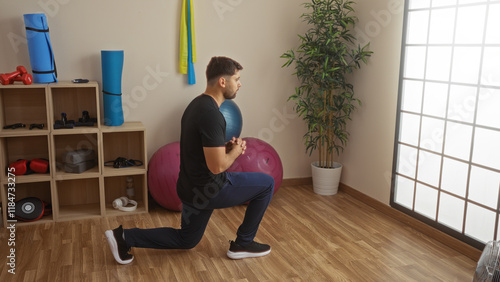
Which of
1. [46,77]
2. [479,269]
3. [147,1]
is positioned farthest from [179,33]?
[479,269]

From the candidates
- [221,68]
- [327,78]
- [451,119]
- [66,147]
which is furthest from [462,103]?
[66,147]

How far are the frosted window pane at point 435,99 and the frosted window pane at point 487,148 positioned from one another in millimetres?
340

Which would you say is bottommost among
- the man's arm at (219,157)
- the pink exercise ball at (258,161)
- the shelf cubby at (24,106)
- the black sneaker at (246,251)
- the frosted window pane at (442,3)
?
the black sneaker at (246,251)

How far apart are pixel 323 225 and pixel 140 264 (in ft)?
4.71

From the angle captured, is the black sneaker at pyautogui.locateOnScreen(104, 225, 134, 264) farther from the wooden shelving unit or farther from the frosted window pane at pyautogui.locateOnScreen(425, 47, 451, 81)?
the frosted window pane at pyautogui.locateOnScreen(425, 47, 451, 81)

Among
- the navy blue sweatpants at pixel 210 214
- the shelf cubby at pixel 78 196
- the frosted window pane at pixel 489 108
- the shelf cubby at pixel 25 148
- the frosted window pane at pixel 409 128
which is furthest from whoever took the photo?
the shelf cubby at pixel 78 196

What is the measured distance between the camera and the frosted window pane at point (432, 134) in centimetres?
342

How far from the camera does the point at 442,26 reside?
11.0 ft

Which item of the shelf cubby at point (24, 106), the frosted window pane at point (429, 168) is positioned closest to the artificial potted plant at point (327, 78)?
the frosted window pane at point (429, 168)

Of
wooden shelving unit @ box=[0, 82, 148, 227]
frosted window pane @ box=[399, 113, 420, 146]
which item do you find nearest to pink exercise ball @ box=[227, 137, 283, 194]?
wooden shelving unit @ box=[0, 82, 148, 227]

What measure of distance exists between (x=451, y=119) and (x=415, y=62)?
0.57 metres

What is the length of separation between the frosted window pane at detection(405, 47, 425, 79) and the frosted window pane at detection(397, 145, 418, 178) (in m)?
0.57

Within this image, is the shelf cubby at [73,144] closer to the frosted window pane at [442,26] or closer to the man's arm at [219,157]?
the man's arm at [219,157]

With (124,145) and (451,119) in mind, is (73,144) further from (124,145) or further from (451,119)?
(451,119)
